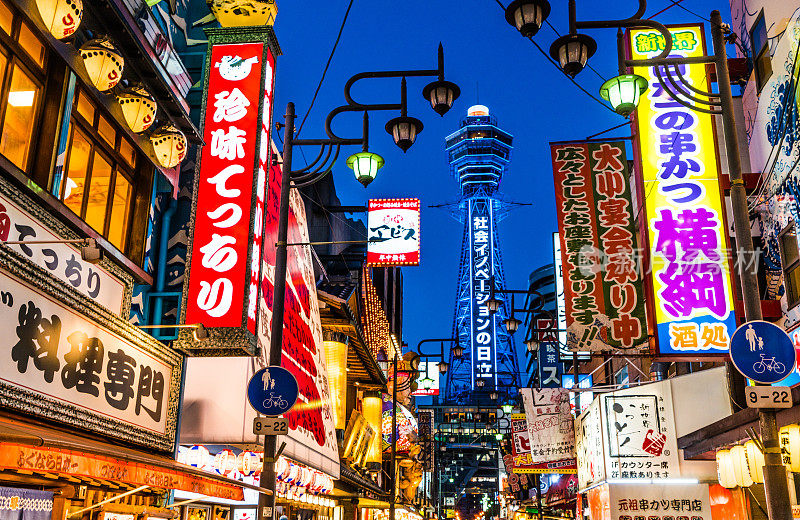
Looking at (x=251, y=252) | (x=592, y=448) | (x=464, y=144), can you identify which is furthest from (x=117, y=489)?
(x=464, y=144)

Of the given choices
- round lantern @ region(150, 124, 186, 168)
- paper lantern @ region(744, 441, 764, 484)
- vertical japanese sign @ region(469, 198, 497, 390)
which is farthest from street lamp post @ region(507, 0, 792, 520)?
vertical japanese sign @ region(469, 198, 497, 390)

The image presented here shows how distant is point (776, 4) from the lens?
15.9 m

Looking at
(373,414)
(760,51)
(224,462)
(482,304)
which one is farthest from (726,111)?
(482,304)

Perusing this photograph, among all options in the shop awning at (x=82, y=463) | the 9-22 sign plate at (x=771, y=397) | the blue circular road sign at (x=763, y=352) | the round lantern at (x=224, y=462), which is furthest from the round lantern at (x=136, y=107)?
the 9-22 sign plate at (x=771, y=397)

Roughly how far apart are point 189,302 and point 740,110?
1473cm

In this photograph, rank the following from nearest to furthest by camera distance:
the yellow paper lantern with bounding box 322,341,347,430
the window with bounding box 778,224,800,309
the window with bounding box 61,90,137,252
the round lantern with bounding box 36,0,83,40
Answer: the round lantern with bounding box 36,0,83,40, the window with bounding box 61,90,137,252, the window with bounding box 778,224,800,309, the yellow paper lantern with bounding box 322,341,347,430

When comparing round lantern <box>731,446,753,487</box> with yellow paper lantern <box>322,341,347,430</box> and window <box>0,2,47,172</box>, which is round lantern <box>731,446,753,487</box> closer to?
window <box>0,2,47,172</box>

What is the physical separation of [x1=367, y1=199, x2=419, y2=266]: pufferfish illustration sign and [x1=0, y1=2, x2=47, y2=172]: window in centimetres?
1634

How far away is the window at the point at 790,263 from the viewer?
1491 cm

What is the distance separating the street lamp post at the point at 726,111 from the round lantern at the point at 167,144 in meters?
6.11

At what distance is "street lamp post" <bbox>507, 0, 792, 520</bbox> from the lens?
893cm

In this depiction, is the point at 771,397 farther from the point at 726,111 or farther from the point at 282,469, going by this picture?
the point at 282,469

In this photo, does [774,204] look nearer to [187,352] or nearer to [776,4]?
[776,4]

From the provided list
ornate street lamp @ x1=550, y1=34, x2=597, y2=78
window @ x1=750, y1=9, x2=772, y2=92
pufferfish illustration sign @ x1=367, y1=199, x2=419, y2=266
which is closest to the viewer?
ornate street lamp @ x1=550, y1=34, x2=597, y2=78
